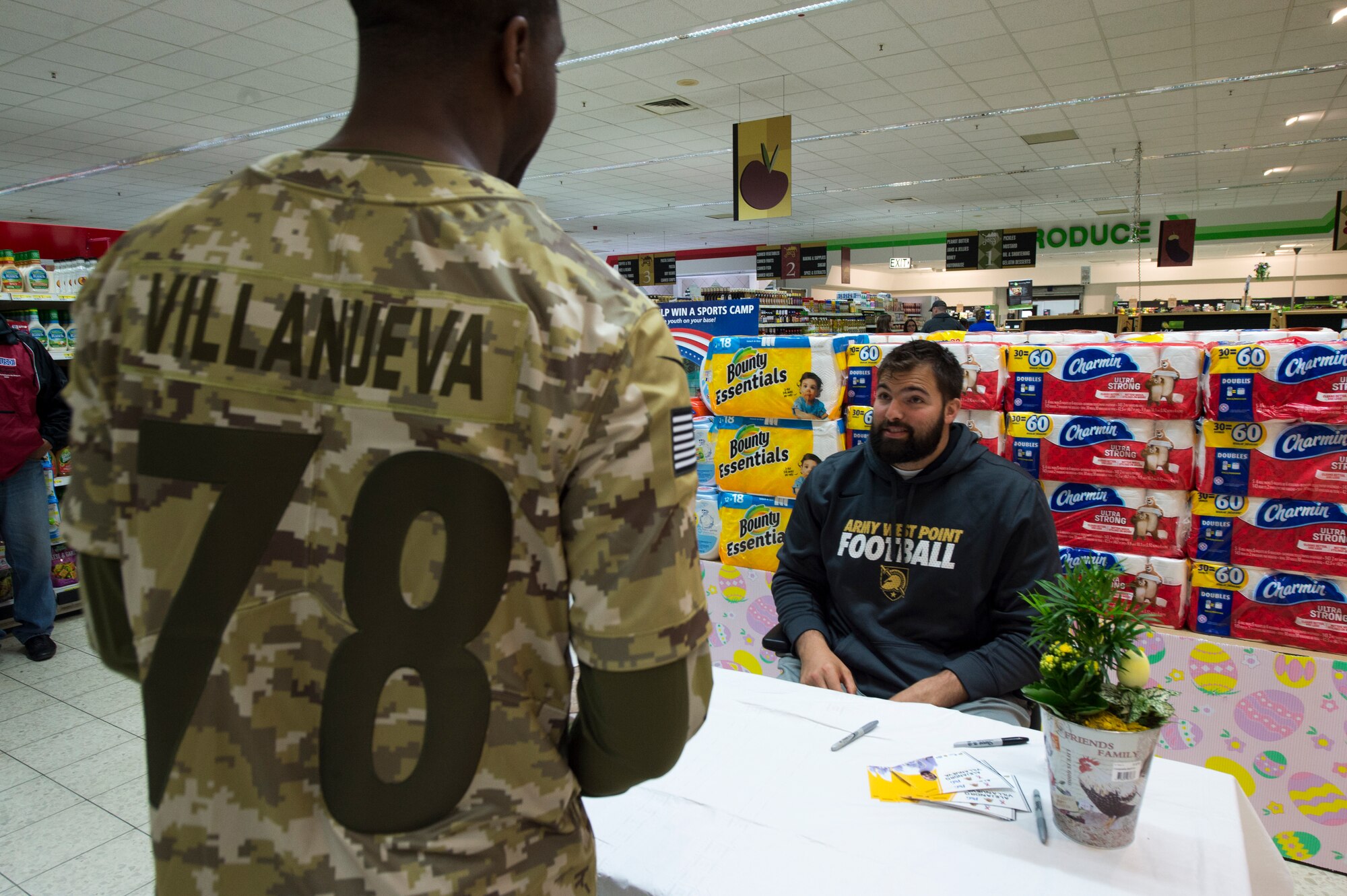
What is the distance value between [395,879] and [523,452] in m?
0.36

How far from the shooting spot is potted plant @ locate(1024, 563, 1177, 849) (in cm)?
110

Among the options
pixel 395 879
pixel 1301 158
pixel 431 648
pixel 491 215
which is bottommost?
pixel 395 879

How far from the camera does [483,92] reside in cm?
74

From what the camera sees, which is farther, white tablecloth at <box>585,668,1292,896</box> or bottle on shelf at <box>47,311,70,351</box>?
bottle on shelf at <box>47,311,70,351</box>

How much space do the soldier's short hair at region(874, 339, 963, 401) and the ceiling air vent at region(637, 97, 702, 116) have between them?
6755mm

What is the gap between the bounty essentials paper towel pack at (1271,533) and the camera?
2494mm

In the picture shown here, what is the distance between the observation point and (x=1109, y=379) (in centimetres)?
275

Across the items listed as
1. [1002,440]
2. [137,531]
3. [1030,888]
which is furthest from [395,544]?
[1002,440]

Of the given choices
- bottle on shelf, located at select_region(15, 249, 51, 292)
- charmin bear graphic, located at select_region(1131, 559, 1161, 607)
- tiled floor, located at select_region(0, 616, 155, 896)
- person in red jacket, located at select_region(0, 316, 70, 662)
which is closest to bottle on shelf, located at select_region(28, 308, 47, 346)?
bottle on shelf, located at select_region(15, 249, 51, 292)

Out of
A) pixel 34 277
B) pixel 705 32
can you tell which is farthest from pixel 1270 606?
pixel 34 277

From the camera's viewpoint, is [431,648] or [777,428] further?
[777,428]

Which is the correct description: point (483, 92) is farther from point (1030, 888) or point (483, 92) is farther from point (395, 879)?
point (1030, 888)

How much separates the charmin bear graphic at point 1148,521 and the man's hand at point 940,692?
46.3 inches

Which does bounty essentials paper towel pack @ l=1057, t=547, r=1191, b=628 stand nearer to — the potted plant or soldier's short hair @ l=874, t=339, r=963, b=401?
soldier's short hair @ l=874, t=339, r=963, b=401
